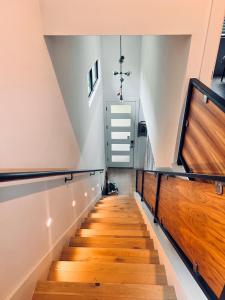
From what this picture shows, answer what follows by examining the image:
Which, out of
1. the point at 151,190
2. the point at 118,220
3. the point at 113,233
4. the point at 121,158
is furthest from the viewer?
the point at 121,158

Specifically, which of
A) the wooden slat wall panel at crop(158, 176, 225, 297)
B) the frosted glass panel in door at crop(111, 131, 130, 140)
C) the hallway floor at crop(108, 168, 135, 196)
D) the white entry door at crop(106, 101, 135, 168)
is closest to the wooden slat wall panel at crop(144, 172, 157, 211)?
the wooden slat wall panel at crop(158, 176, 225, 297)

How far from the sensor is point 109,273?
5.95 feet

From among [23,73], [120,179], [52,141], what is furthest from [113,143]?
[23,73]

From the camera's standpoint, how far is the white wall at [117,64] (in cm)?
681

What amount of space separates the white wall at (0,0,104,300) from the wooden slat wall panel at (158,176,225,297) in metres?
1.11

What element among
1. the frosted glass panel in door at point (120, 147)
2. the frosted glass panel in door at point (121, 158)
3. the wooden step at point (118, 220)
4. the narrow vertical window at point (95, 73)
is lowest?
the wooden step at point (118, 220)

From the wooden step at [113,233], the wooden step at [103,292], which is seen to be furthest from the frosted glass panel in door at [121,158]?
the wooden step at [103,292]

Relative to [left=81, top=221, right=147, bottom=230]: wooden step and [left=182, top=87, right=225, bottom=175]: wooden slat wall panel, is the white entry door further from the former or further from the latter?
[left=182, top=87, right=225, bottom=175]: wooden slat wall panel

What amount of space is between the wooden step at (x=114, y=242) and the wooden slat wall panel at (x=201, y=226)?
0.69 meters

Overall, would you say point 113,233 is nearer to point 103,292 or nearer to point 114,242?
point 114,242

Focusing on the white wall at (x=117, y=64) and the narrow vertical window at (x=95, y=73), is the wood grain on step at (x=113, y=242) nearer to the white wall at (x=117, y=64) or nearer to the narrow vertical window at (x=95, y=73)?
the narrow vertical window at (x=95, y=73)

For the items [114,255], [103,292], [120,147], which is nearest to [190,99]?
[114,255]

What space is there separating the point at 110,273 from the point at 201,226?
3.18ft

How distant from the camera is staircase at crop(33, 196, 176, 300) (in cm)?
153
